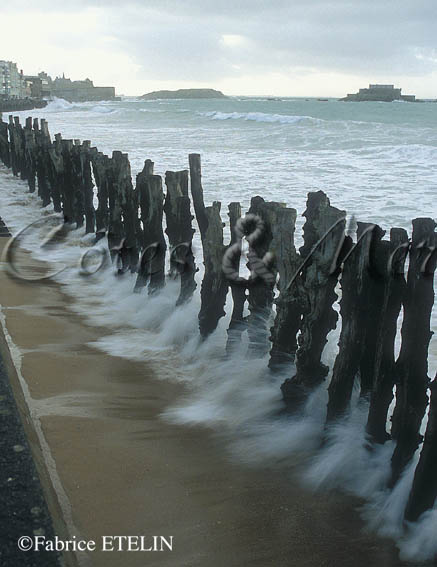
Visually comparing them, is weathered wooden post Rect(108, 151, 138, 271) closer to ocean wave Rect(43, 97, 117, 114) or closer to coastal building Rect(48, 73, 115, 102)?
ocean wave Rect(43, 97, 117, 114)

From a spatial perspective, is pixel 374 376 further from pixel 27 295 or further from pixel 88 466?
pixel 27 295

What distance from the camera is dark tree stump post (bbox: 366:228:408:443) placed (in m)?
2.50

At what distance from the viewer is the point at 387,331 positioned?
8.39 ft

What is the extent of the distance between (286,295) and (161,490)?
1.22m

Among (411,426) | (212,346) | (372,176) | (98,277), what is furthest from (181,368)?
(372,176)

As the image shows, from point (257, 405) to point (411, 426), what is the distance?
2.98ft

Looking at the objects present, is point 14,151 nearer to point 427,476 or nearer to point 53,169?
point 53,169

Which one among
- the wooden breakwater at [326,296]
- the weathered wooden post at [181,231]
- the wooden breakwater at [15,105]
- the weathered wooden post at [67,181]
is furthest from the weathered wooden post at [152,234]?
the wooden breakwater at [15,105]

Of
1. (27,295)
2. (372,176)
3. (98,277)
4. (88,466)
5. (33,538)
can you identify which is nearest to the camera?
(33,538)

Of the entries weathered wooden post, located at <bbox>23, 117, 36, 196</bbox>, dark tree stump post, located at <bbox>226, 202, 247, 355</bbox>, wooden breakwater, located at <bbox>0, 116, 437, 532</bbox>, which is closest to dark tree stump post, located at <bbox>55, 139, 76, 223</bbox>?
weathered wooden post, located at <bbox>23, 117, 36, 196</bbox>

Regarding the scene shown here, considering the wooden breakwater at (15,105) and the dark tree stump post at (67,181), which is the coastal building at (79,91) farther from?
the dark tree stump post at (67,181)

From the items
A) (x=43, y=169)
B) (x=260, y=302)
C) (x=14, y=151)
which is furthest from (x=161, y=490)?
(x=14, y=151)

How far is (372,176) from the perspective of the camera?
13648mm

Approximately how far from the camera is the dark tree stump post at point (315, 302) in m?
2.91
